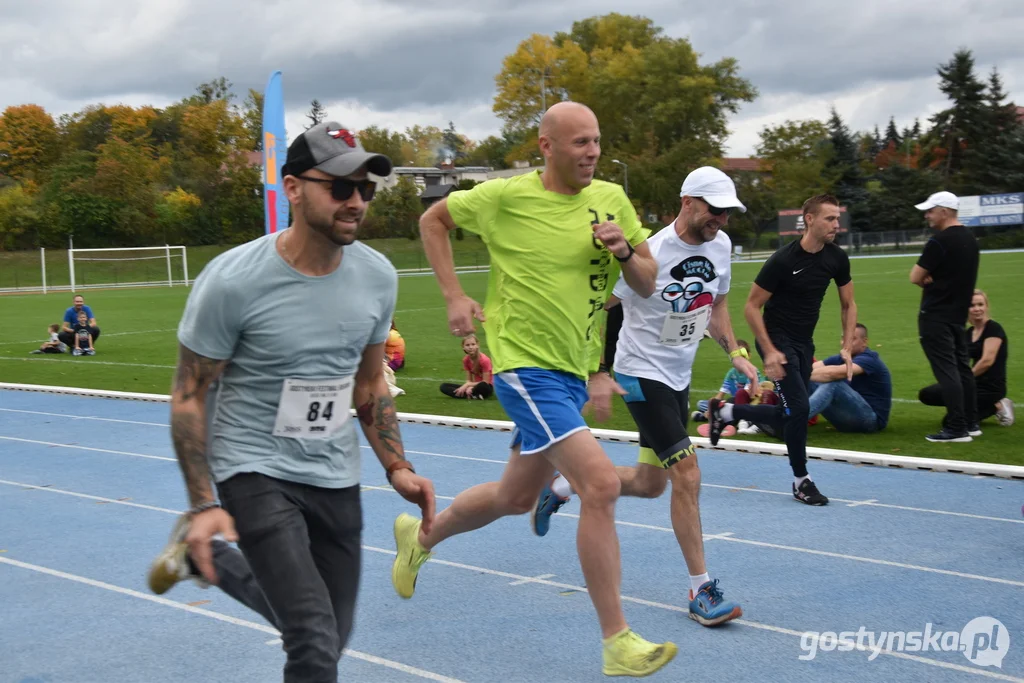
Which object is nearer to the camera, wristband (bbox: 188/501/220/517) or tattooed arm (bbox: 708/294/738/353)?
wristband (bbox: 188/501/220/517)

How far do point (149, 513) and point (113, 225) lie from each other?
73.2 meters

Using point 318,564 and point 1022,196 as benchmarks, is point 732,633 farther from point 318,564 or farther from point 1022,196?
point 1022,196

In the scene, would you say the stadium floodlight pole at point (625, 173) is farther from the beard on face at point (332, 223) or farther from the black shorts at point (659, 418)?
the beard on face at point (332, 223)

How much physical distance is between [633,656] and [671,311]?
2103 mm

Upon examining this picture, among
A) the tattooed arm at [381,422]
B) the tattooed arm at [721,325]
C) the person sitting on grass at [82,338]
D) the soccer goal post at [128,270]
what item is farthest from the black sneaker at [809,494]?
the soccer goal post at [128,270]

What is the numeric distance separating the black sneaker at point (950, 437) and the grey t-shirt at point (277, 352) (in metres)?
7.82

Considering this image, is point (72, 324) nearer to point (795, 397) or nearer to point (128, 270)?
point (795, 397)

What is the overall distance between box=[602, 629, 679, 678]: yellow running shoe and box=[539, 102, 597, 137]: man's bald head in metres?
2.01

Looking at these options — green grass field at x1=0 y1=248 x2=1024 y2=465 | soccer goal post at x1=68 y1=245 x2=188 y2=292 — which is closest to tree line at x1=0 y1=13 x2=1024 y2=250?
soccer goal post at x1=68 y1=245 x2=188 y2=292

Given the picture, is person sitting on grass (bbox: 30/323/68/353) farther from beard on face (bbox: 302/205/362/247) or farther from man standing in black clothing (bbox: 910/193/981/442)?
beard on face (bbox: 302/205/362/247)

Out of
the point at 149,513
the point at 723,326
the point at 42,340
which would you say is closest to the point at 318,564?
the point at 723,326

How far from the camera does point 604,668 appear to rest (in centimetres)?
436

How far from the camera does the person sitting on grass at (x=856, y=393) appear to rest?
421 inches

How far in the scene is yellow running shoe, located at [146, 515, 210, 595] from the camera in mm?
3263
